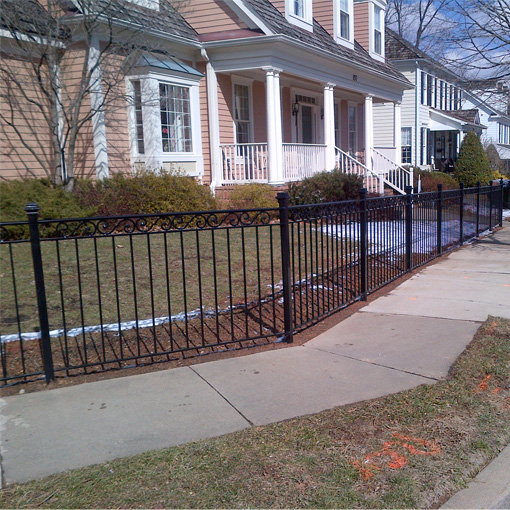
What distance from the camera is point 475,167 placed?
26594 millimetres

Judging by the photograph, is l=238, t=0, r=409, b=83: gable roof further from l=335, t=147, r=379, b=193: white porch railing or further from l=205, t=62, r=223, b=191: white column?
l=335, t=147, r=379, b=193: white porch railing

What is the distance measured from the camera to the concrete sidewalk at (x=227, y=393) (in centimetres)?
388

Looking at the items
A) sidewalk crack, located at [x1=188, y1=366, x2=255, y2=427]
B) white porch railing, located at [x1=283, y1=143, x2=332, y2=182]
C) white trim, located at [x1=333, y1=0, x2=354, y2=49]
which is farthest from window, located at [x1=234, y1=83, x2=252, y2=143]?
sidewalk crack, located at [x1=188, y1=366, x2=255, y2=427]

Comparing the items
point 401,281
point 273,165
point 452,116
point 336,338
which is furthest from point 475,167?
point 336,338

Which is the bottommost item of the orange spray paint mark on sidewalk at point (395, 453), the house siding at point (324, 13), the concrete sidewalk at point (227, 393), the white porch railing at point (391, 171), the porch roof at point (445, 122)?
the orange spray paint mark on sidewalk at point (395, 453)

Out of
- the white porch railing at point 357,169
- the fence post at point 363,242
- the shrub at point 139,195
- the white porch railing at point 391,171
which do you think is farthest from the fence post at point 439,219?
the white porch railing at point 391,171

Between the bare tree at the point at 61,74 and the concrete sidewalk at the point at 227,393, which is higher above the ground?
the bare tree at the point at 61,74

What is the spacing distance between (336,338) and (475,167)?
75.3 feet

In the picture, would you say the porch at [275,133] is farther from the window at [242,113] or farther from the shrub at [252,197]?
the shrub at [252,197]

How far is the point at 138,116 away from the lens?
1413cm

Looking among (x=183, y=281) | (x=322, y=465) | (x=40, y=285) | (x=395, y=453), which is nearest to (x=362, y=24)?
(x=183, y=281)

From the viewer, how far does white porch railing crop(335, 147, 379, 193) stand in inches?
→ 715

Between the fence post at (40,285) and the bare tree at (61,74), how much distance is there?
837 centimetres

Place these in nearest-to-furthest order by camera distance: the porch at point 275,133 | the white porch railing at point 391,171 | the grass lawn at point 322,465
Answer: the grass lawn at point 322,465, the porch at point 275,133, the white porch railing at point 391,171
